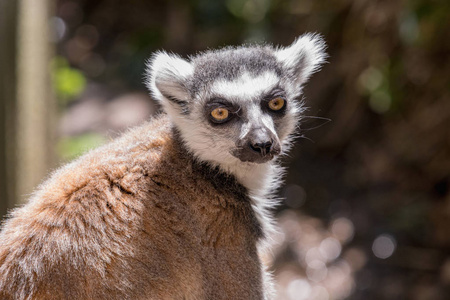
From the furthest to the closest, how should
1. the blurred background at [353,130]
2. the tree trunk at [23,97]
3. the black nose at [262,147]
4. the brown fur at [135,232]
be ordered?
the blurred background at [353,130], the tree trunk at [23,97], the black nose at [262,147], the brown fur at [135,232]

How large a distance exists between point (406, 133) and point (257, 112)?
5.53m

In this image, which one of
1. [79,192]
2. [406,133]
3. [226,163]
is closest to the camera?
[79,192]

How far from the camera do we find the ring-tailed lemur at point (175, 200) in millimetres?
2834

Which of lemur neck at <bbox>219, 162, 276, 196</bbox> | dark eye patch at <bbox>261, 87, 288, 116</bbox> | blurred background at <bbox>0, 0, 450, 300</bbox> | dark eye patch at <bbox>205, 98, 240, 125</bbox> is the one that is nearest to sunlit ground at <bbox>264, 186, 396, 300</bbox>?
blurred background at <bbox>0, 0, 450, 300</bbox>

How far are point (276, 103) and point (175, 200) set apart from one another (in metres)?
0.91

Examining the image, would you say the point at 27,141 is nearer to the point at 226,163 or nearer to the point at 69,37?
the point at 226,163

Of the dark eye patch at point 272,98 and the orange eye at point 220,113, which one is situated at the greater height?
the dark eye patch at point 272,98

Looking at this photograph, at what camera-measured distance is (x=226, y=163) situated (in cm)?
349

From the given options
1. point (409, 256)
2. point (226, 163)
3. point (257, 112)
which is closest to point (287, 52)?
point (257, 112)

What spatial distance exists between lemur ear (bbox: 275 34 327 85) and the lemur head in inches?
3.7

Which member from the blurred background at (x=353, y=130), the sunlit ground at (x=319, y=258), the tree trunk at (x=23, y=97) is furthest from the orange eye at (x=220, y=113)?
the sunlit ground at (x=319, y=258)

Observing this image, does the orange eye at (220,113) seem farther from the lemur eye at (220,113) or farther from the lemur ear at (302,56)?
the lemur ear at (302,56)

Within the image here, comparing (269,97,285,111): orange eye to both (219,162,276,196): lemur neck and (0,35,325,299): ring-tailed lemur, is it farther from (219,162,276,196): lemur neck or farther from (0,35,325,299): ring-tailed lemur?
(219,162,276,196): lemur neck

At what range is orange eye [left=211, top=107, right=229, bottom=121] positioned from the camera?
341 centimetres
